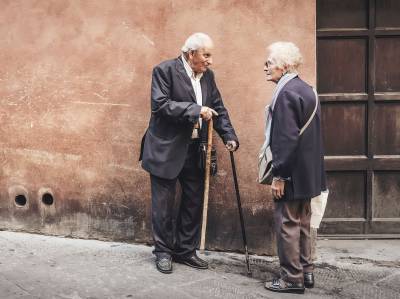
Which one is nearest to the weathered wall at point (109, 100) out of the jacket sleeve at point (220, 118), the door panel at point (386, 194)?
the jacket sleeve at point (220, 118)

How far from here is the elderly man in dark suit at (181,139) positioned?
520 centimetres

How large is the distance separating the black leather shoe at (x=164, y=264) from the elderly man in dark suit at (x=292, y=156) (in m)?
0.78

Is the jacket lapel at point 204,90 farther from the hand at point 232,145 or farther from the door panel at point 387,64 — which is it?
the door panel at point 387,64

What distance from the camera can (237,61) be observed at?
5.71m

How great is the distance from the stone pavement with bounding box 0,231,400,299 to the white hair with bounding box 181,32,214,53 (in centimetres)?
174

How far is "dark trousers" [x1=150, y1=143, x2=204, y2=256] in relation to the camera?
17.7ft

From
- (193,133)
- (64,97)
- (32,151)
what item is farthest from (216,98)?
(32,151)

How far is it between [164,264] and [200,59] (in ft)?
5.28

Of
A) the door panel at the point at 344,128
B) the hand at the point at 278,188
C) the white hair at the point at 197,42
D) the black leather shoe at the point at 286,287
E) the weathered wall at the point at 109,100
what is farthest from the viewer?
the door panel at the point at 344,128

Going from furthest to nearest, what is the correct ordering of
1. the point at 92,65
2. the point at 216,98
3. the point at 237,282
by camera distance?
the point at 92,65 → the point at 216,98 → the point at 237,282

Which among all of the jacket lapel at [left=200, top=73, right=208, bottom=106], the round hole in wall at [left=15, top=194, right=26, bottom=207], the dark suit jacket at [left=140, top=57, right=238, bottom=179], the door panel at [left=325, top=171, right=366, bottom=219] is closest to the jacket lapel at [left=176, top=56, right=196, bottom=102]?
the dark suit jacket at [left=140, top=57, right=238, bottom=179]

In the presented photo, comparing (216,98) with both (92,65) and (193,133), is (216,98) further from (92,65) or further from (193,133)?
(92,65)

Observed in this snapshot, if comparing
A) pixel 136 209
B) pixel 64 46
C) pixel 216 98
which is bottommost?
pixel 136 209

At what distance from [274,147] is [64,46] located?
2213 millimetres
